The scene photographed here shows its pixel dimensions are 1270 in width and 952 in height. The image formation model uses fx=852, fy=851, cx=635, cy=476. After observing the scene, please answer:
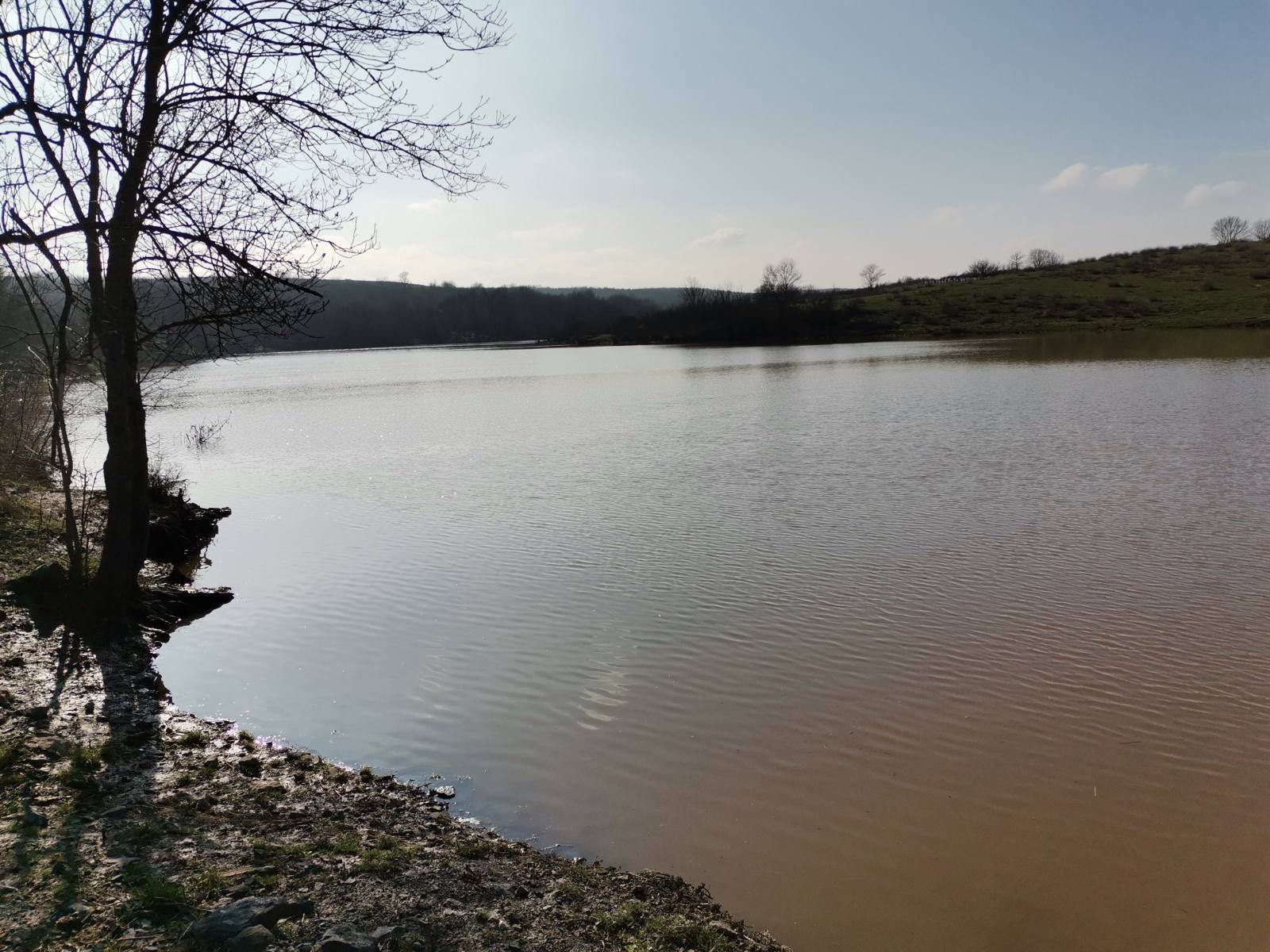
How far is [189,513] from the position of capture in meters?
13.5

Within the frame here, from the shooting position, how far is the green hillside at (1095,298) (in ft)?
212

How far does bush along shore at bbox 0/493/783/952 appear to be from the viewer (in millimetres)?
3252

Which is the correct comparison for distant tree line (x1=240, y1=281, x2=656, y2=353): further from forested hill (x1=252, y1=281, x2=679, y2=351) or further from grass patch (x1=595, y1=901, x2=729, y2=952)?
grass patch (x1=595, y1=901, x2=729, y2=952)

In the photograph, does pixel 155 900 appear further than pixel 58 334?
No

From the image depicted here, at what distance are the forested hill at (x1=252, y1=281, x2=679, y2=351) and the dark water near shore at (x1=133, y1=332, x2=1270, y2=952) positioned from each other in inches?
3620

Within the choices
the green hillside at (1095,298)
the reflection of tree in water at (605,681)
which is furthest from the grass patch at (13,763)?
the green hillside at (1095,298)

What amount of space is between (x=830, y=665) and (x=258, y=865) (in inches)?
184

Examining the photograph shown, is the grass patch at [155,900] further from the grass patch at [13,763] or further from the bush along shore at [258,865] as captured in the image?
the grass patch at [13,763]

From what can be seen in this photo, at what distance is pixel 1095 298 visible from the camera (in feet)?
238

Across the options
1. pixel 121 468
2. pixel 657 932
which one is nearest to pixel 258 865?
pixel 657 932

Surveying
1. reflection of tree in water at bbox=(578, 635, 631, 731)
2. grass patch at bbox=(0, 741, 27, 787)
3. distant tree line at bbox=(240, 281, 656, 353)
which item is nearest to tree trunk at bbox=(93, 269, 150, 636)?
grass patch at bbox=(0, 741, 27, 787)

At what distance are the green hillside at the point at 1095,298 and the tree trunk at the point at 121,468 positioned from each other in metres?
66.7

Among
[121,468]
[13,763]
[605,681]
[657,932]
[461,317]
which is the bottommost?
[605,681]

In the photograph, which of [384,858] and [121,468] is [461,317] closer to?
[121,468]
